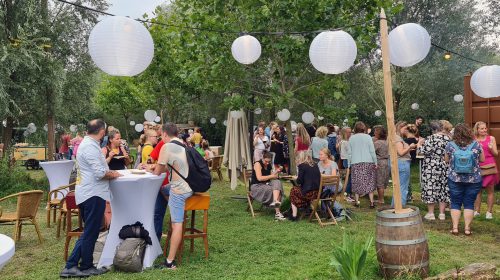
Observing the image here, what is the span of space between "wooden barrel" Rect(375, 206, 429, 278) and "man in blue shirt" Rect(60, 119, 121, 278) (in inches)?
110

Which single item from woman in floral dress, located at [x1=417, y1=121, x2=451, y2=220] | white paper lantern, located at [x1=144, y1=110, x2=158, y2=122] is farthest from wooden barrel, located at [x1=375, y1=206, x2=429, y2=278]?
white paper lantern, located at [x1=144, y1=110, x2=158, y2=122]

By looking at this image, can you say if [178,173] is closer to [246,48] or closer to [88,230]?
[88,230]

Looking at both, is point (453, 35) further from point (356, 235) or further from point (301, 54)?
point (356, 235)

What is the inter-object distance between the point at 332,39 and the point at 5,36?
905cm

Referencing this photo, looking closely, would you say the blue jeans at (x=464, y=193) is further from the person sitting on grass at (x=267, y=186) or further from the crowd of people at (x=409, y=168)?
the person sitting on grass at (x=267, y=186)

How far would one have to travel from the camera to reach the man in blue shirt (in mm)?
4500

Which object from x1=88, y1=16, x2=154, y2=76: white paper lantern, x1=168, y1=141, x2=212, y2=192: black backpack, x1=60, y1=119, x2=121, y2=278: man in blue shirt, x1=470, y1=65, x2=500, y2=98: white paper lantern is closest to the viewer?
x1=88, y1=16, x2=154, y2=76: white paper lantern

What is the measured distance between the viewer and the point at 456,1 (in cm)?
1820

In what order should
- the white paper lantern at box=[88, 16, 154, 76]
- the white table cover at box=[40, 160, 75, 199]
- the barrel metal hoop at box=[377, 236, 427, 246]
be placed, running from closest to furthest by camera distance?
the barrel metal hoop at box=[377, 236, 427, 246]
the white paper lantern at box=[88, 16, 154, 76]
the white table cover at box=[40, 160, 75, 199]

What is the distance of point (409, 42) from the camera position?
17.4ft

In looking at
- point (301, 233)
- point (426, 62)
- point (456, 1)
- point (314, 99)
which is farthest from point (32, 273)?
point (456, 1)

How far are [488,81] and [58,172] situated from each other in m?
7.56

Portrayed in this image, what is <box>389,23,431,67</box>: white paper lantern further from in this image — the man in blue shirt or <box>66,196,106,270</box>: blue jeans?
<box>66,196,106,270</box>: blue jeans

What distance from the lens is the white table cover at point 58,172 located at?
323 inches
